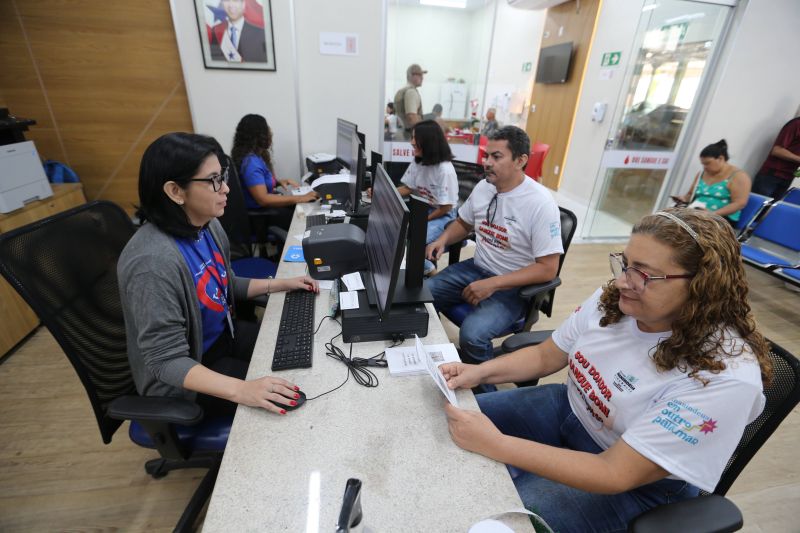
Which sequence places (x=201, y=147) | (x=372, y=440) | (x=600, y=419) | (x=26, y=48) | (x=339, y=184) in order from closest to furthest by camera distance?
(x=372, y=440)
(x=600, y=419)
(x=201, y=147)
(x=339, y=184)
(x=26, y=48)

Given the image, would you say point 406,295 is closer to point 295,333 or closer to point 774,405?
point 295,333

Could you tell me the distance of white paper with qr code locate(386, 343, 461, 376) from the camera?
43.1 inches

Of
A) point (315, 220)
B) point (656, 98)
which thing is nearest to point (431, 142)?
point (315, 220)

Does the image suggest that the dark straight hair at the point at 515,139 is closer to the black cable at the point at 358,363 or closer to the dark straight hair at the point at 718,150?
the black cable at the point at 358,363

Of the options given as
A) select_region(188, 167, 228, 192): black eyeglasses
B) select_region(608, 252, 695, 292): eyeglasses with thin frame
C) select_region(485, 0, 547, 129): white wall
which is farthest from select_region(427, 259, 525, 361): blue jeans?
select_region(485, 0, 547, 129): white wall

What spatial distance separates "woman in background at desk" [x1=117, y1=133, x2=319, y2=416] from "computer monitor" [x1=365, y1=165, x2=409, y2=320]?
39 cm

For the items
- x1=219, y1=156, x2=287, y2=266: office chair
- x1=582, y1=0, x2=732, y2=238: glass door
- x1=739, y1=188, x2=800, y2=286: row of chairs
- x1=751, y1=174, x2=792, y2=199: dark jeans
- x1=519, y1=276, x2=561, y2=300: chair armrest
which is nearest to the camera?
x1=519, y1=276, x2=561, y2=300: chair armrest

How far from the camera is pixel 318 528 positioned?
0.70 meters

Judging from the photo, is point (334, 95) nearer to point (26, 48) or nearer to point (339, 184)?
point (339, 184)

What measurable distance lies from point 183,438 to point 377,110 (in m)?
3.23

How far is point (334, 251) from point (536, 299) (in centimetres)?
99

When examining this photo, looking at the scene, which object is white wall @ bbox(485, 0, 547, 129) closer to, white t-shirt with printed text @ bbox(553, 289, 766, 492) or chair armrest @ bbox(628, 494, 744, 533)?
white t-shirt with printed text @ bbox(553, 289, 766, 492)

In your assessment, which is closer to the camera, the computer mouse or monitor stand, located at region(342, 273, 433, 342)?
the computer mouse

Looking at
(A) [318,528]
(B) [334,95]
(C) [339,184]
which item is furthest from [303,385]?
(B) [334,95]
